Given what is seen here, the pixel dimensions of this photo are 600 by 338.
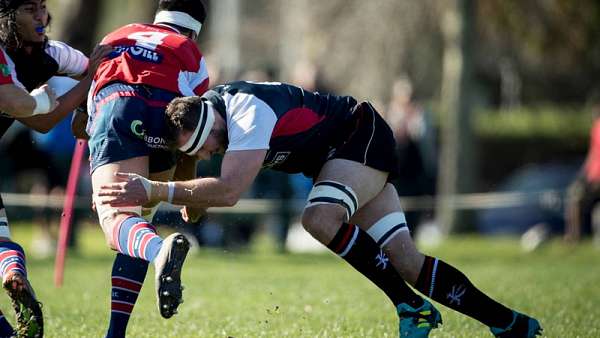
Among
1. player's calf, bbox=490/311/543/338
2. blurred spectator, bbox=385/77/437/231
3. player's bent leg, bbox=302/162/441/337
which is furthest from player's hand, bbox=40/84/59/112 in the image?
blurred spectator, bbox=385/77/437/231

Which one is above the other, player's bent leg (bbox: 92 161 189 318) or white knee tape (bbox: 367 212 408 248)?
player's bent leg (bbox: 92 161 189 318)

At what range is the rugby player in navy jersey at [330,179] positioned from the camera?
207 inches

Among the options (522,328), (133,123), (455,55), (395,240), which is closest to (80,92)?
(133,123)

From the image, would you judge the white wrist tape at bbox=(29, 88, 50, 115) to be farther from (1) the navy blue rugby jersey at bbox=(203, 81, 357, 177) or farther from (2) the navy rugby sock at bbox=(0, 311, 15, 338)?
(2) the navy rugby sock at bbox=(0, 311, 15, 338)

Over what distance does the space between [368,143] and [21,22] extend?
2.11 meters

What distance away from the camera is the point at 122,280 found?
18.5 feet

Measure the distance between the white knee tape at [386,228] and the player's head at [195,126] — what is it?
44.9 inches

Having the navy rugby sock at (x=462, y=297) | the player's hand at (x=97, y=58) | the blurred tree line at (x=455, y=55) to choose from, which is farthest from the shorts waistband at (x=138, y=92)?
the blurred tree line at (x=455, y=55)

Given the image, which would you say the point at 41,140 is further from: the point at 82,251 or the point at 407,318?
the point at 407,318

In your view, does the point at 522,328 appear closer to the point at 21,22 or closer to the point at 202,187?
the point at 202,187

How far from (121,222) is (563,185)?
1450cm

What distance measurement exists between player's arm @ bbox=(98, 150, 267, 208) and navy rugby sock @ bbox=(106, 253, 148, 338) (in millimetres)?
542

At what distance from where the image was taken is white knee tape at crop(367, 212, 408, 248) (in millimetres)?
6004

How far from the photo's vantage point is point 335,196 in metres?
5.70
